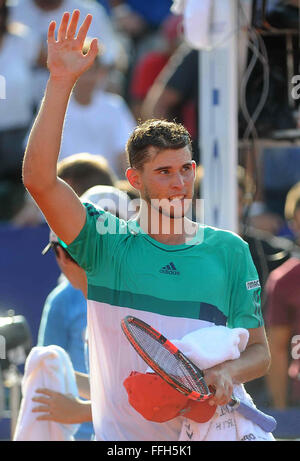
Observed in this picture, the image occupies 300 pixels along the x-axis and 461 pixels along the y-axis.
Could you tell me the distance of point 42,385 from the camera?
371cm

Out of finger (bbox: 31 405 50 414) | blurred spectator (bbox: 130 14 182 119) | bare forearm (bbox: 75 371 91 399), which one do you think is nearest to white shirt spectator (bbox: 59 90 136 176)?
blurred spectator (bbox: 130 14 182 119)

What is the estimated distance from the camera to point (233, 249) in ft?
9.96

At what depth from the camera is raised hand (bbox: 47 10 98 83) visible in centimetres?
290

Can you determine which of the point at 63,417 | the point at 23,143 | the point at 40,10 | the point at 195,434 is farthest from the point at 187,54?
the point at 195,434

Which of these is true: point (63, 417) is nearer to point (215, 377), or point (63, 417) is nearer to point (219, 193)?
point (215, 377)

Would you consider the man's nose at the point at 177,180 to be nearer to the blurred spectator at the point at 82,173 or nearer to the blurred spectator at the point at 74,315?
the blurred spectator at the point at 74,315

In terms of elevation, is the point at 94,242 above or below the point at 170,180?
below

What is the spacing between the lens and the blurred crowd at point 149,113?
17.2 ft

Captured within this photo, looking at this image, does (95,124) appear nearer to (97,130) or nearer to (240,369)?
(97,130)

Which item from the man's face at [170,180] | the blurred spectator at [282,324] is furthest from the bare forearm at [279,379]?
the man's face at [170,180]

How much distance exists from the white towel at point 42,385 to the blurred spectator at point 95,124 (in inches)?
125

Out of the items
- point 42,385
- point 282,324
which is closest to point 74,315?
point 42,385

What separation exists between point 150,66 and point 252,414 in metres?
5.37

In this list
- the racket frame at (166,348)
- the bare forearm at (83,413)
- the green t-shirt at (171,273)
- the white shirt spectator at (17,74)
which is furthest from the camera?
the white shirt spectator at (17,74)
